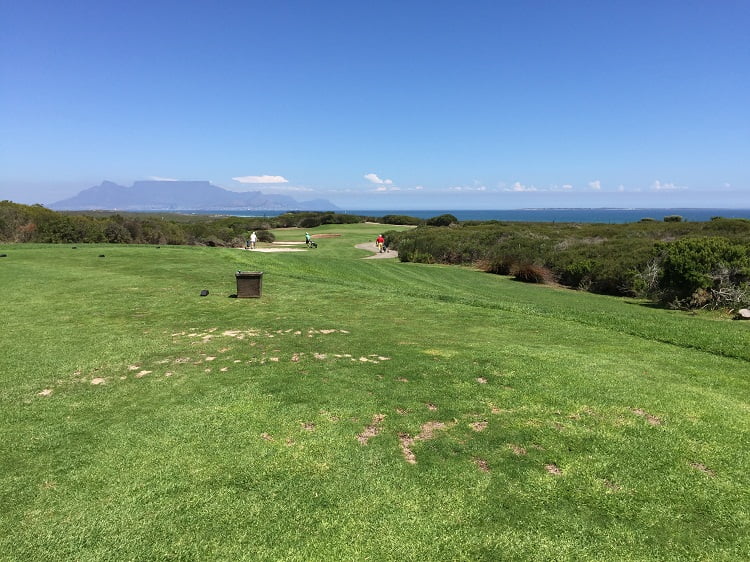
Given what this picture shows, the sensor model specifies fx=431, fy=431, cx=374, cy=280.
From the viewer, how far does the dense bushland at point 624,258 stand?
52.3ft

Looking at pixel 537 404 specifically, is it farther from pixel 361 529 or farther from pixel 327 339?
pixel 327 339

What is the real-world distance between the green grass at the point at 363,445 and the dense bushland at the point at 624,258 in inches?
325

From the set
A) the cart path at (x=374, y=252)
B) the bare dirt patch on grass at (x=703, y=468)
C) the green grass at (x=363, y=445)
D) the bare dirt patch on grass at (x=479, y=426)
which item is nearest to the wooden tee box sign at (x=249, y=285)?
the green grass at (x=363, y=445)

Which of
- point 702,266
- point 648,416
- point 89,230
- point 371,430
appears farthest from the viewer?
point 89,230

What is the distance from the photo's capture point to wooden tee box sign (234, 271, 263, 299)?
456 inches

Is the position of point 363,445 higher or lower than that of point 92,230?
lower

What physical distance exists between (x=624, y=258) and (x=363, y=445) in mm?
21743

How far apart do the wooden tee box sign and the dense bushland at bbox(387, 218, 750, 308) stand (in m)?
15.3

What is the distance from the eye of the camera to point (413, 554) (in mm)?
2887

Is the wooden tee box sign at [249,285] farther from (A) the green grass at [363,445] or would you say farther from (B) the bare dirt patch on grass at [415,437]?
(B) the bare dirt patch on grass at [415,437]

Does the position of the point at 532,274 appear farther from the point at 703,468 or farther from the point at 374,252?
the point at 703,468

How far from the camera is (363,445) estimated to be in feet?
13.9

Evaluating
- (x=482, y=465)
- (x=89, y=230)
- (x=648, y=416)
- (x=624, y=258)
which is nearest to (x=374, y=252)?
(x=624, y=258)

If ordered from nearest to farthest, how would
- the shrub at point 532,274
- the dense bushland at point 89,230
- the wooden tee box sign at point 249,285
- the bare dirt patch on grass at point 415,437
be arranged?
the bare dirt patch on grass at point 415,437
the wooden tee box sign at point 249,285
the shrub at point 532,274
the dense bushland at point 89,230
